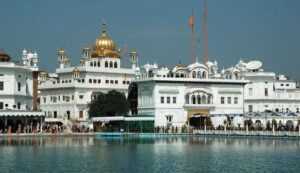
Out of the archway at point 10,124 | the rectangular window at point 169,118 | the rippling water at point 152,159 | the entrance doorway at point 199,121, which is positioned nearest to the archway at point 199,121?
the entrance doorway at point 199,121

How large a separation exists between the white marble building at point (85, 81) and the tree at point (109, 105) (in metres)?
4.22

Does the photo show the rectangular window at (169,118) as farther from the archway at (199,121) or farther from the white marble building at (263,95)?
the white marble building at (263,95)

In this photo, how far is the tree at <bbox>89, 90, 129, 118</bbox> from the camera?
78.9 metres

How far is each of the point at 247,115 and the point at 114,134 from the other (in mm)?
14206

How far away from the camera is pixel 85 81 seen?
8612 centimetres

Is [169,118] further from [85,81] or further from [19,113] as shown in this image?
[19,113]

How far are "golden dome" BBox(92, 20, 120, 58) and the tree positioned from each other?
10462 millimetres

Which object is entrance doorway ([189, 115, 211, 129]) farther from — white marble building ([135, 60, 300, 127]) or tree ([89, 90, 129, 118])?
tree ([89, 90, 129, 118])

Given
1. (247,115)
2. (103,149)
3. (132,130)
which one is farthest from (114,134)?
(103,149)

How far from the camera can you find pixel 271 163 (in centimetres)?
3784

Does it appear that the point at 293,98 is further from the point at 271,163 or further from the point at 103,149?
the point at 271,163

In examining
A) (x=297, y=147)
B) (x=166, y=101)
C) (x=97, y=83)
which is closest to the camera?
(x=297, y=147)

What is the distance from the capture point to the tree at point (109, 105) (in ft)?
259

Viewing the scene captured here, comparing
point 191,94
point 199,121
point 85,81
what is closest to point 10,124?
point 85,81
